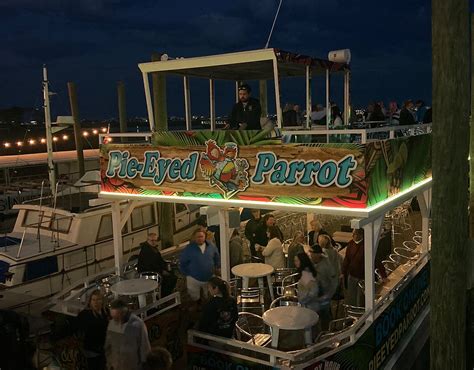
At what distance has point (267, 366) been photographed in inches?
265

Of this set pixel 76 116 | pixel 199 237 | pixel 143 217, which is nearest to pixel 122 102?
pixel 76 116

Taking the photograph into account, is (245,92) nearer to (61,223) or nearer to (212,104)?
(212,104)

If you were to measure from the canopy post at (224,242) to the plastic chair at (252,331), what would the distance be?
3.57ft

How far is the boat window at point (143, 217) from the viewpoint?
1681cm

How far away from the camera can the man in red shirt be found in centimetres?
858

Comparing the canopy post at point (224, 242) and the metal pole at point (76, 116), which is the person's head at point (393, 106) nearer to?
the canopy post at point (224, 242)

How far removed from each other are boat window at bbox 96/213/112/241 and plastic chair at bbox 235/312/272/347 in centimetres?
772

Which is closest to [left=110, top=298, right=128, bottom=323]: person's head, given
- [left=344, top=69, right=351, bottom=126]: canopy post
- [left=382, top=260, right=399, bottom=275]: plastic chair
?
[left=382, top=260, right=399, bottom=275]: plastic chair

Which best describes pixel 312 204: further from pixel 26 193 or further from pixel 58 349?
pixel 26 193

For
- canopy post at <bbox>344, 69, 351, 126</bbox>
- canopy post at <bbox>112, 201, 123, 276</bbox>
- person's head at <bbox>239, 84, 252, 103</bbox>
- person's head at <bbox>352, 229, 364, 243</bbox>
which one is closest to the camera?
person's head at <bbox>352, 229, 364, 243</bbox>

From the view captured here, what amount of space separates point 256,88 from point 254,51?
5412 millimetres

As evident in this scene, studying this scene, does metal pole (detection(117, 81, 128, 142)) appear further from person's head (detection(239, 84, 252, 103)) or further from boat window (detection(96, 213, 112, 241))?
person's head (detection(239, 84, 252, 103))

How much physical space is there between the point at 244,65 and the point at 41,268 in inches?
325

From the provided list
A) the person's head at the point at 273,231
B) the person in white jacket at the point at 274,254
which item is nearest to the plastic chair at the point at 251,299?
the person in white jacket at the point at 274,254
